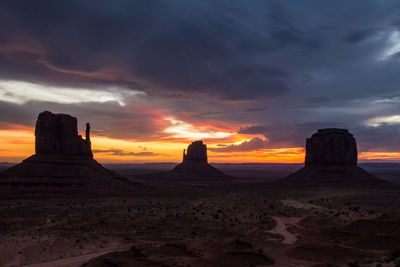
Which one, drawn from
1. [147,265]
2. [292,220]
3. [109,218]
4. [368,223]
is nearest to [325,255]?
[368,223]

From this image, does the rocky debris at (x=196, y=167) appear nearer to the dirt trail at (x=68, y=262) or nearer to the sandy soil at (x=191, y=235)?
the sandy soil at (x=191, y=235)

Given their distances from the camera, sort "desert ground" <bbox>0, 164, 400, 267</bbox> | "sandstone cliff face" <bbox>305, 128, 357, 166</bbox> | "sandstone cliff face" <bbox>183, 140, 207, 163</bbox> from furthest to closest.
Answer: "sandstone cliff face" <bbox>183, 140, 207, 163</bbox> < "sandstone cliff face" <bbox>305, 128, 357, 166</bbox> < "desert ground" <bbox>0, 164, 400, 267</bbox>

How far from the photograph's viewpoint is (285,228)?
41906 millimetres

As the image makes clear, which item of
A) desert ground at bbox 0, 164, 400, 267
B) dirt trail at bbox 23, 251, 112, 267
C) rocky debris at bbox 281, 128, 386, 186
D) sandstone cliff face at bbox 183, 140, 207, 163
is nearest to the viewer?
desert ground at bbox 0, 164, 400, 267

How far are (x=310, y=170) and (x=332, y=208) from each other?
254 ft

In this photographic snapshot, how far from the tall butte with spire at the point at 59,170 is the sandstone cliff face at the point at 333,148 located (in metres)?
82.2

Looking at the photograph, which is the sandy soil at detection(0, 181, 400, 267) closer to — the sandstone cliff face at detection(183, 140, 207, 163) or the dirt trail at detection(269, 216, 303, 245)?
the dirt trail at detection(269, 216, 303, 245)

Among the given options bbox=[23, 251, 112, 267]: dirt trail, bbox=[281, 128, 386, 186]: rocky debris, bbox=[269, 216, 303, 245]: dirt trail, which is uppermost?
bbox=[281, 128, 386, 186]: rocky debris

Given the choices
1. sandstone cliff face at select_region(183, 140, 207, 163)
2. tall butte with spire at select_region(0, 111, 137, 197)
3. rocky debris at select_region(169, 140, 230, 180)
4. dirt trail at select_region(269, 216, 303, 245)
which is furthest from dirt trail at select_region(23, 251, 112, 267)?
sandstone cliff face at select_region(183, 140, 207, 163)

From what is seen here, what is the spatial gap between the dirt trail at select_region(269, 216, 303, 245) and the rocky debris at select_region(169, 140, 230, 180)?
125321 millimetres

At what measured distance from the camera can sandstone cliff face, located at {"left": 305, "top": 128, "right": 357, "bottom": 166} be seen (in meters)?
127

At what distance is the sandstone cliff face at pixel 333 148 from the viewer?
127312 mm

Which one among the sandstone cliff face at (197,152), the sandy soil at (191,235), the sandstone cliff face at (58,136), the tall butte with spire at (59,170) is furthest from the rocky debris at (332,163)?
the sandstone cliff face at (58,136)

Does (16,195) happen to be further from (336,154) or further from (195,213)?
(336,154)
